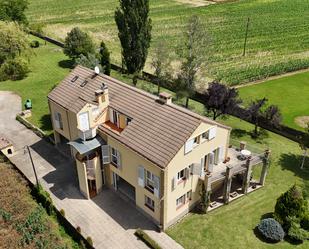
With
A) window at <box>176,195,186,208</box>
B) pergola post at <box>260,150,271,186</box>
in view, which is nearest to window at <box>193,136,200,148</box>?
window at <box>176,195,186,208</box>

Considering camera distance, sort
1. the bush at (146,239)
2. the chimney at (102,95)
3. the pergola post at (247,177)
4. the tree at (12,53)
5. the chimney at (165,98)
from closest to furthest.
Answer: the bush at (146,239), the chimney at (165,98), the pergola post at (247,177), the chimney at (102,95), the tree at (12,53)

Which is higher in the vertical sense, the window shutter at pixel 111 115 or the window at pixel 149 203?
the window shutter at pixel 111 115

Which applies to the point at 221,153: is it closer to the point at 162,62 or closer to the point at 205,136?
the point at 205,136

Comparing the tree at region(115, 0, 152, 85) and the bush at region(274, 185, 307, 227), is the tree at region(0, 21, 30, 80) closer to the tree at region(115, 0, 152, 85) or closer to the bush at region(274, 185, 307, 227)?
the tree at region(115, 0, 152, 85)

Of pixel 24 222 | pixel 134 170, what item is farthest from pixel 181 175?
pixel 24 222

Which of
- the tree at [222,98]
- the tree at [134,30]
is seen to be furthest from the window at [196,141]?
the tree at [134,30]

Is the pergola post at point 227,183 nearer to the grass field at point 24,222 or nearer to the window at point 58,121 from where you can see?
the grass field at point 24,222
